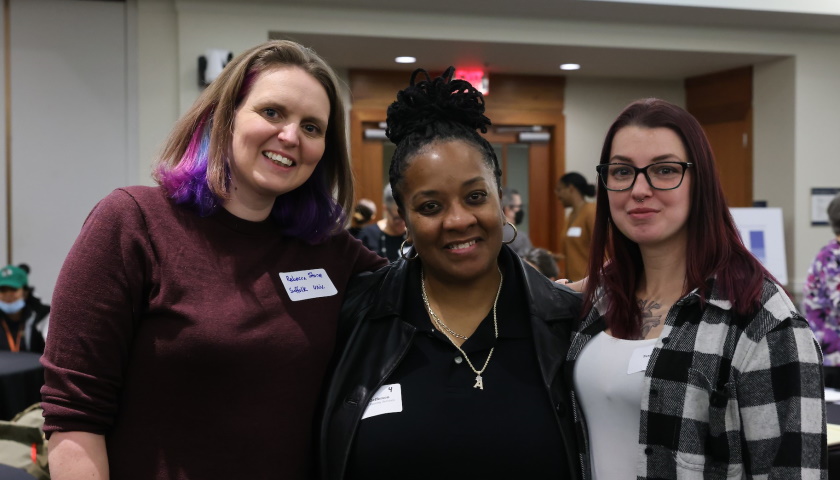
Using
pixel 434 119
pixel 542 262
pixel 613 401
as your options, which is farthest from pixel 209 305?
pixel 542 262

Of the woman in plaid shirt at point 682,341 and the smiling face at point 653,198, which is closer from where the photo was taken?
the woman in plaid shirt at point 682,341

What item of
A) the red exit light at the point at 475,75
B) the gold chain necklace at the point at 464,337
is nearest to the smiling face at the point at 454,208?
the gold chain necklace at the point at 464,337

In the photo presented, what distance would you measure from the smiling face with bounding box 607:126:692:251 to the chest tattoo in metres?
0.13

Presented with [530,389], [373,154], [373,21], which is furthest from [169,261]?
[373,154]

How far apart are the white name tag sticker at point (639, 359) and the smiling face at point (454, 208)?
1.24ft

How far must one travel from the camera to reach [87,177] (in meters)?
6.29

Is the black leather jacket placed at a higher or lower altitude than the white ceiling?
lower

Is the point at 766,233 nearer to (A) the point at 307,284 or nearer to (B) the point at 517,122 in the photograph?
(B) the point at 517,122

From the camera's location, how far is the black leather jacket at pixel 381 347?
168cm

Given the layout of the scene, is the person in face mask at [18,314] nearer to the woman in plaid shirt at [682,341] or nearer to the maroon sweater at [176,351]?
the maroon sweater at [176,351]

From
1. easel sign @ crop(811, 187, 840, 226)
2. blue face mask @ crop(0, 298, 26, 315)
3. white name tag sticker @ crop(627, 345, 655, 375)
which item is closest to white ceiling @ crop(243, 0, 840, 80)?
easel sign @ crop(811, 187, 840, 226)

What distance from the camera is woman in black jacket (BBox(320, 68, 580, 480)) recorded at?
64.2 inches

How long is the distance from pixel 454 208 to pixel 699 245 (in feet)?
1.71

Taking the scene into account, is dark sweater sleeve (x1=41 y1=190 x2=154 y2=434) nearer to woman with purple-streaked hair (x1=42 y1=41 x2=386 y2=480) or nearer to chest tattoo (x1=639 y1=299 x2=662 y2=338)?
woman with purple-streaked hair (x1=42 y1=41 x2=386 y2=480)
